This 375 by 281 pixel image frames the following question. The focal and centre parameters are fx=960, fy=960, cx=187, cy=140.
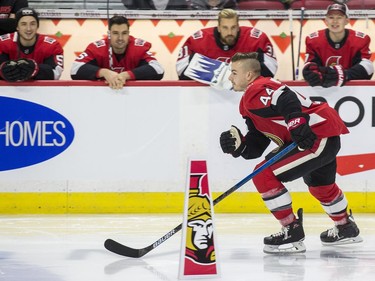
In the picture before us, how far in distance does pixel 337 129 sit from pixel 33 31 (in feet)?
9.84

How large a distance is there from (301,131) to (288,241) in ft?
2.40

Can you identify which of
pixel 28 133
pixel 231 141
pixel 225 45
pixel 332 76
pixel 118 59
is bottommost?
pixel 231 141

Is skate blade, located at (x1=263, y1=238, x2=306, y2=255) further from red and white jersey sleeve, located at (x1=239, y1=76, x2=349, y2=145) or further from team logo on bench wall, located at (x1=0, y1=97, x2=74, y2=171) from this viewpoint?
team logo on bench wall, located at (x1=0, y1=97, x2=74, y2=171)

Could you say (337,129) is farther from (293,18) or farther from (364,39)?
(293,18)

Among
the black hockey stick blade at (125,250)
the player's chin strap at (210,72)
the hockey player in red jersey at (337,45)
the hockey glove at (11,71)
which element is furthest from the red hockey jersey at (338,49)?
the black hockey stick blade at (125,250)

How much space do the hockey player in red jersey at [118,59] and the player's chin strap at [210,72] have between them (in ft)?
1.11

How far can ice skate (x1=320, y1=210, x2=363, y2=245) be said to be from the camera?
18.3ft

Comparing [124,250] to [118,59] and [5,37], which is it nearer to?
[118,59]

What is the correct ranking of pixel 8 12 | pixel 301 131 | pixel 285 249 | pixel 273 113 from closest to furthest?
pixel 301 131, pixel 273 113, pixel 285 249, pixel 8 12

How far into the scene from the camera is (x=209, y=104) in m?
6.99

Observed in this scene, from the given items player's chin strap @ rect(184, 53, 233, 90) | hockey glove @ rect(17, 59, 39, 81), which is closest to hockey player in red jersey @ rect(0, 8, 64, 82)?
hockey glove @ rect(17, 59, 39, 81)

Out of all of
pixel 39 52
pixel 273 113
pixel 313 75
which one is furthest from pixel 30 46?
pixel 273 113

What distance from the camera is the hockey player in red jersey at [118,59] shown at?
7.14 m

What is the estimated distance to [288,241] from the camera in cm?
528
